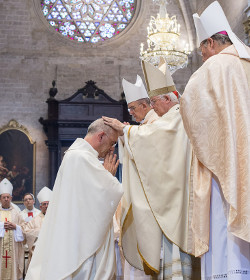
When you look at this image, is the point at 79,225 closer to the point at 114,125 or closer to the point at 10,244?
the point at 114,125

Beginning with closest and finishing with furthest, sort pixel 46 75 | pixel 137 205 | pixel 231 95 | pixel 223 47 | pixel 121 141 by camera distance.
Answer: pixel 231 95
pixel 223 47
pixel 137 205
pixel 121 141
pixel 46 75

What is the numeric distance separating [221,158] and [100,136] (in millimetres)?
938

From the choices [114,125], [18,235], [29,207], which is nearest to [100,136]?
[114,125]

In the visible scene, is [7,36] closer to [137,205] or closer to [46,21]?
[46,21]

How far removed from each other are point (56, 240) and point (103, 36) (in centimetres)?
1276

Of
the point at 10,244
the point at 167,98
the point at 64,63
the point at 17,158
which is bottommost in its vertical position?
the point at 10,244

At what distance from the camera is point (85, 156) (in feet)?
10.4

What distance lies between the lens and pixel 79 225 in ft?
9.98

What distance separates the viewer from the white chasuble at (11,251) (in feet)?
28.3

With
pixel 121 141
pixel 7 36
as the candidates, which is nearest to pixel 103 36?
pixel 7 36

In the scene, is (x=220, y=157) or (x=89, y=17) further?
(x=89, y=17)

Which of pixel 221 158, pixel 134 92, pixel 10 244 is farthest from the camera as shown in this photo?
pixel 10 244

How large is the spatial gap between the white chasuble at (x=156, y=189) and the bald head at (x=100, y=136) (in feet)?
0.47

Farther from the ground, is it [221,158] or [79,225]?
[221,158]
